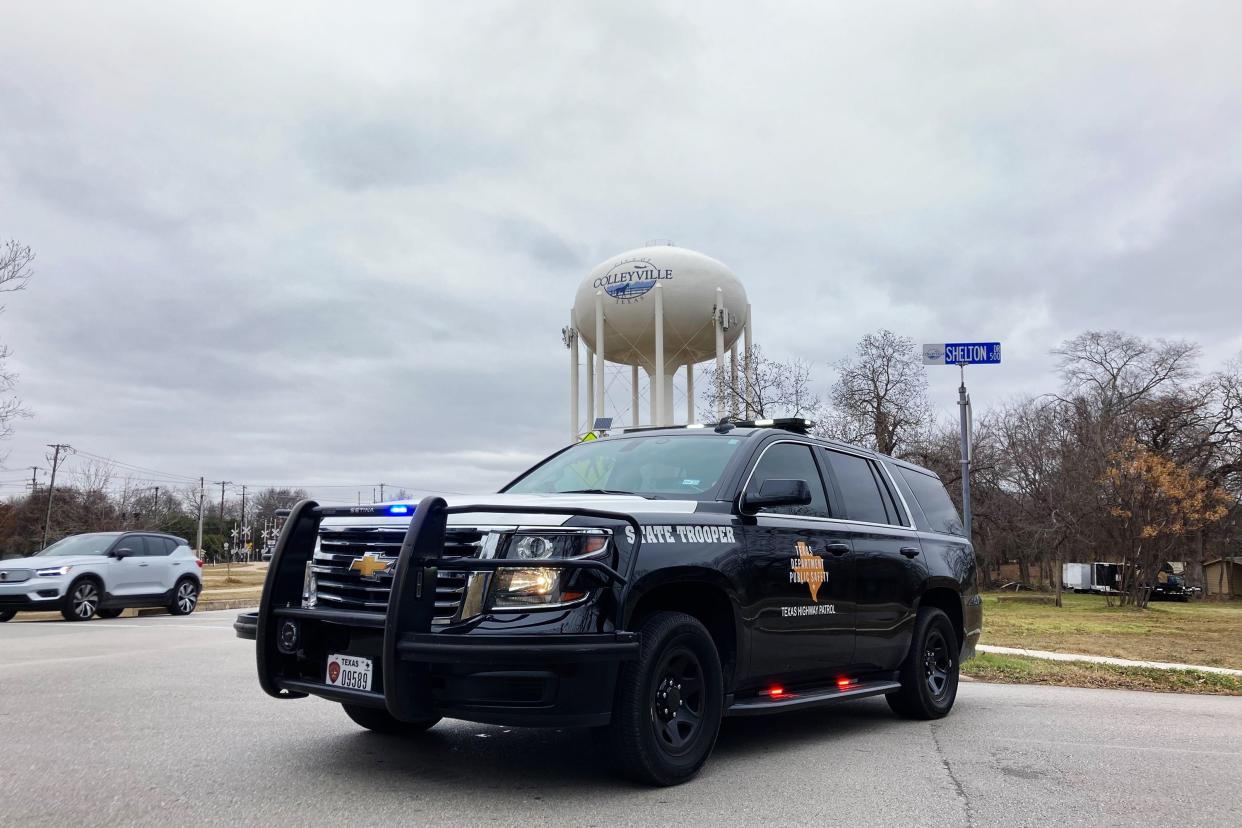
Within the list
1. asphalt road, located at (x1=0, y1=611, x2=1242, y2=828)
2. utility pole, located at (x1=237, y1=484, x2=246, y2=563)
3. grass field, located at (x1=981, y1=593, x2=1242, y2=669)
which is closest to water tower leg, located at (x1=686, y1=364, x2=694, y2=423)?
grass field, located at (x1=981, y1=593, x2=1242, y2=669)

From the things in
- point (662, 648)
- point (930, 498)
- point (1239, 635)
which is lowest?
point (1239, 635)

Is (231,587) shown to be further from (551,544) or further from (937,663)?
(551,544)

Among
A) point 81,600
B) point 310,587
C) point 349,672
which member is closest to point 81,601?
point 81,600

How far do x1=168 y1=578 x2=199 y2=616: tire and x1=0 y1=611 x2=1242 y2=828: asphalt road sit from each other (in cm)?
1140

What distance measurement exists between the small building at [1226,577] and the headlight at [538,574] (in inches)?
2228

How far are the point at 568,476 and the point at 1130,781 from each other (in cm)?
378

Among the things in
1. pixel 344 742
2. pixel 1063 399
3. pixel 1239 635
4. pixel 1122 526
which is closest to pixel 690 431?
pixel 344 742

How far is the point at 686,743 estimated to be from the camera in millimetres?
5207

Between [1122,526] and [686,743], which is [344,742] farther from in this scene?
[1122,526]

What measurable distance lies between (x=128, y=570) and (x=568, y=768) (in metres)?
15.6

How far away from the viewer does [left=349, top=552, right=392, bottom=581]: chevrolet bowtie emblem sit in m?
5.07

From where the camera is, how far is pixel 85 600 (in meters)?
17.7

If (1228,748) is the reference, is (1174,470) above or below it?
above

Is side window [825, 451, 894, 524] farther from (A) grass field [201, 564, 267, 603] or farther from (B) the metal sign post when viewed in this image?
(B) the metal sign post
